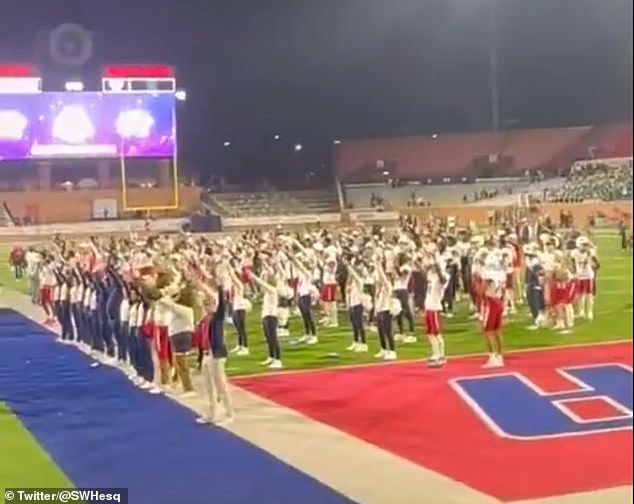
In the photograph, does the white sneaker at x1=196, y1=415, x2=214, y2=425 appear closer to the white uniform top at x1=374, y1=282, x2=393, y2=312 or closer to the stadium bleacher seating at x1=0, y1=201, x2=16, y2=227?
the white uniform top at x1=374, y1=282, x2=393, y2=312

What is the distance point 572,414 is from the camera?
3.45m

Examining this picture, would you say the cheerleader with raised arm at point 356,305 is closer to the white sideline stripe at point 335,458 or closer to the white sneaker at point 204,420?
the white sideline stripe at point 335,458

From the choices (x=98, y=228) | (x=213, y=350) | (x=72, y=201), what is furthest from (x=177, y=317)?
(x=72, y=201)

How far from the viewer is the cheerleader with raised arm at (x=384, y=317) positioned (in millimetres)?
3842

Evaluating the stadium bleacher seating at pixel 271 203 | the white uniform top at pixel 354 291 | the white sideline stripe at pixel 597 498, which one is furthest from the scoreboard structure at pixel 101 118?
the white sideline stripe at pixel 597 498

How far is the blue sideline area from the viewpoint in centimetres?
343

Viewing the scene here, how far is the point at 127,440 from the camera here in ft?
11.7

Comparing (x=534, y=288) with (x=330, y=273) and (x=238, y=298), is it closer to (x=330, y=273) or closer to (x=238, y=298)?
(x=330, y=273)

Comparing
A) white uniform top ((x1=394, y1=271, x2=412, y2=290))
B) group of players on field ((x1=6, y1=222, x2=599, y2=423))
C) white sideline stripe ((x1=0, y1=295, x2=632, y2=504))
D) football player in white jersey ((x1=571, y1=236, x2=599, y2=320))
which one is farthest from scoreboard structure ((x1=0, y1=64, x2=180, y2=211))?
football player in white jersey ((x1=571, y1=236, x2=599, y2=320))

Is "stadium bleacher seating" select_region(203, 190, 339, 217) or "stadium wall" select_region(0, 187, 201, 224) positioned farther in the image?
"stadium bleacher seating" select_region(203, 190, 339, 217)

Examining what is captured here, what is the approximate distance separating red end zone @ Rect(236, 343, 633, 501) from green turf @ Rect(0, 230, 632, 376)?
4 cm

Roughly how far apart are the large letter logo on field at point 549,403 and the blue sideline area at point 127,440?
535mm

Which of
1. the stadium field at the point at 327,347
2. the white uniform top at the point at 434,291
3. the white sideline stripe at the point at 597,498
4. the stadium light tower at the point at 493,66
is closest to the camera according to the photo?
the white sideline stripe at the point at 597,498

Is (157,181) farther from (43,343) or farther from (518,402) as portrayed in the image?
(518,402)
